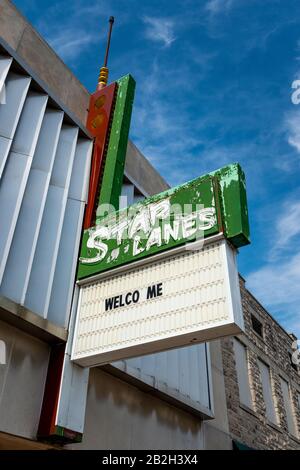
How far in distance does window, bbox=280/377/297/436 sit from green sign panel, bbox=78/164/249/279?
38.4 ft

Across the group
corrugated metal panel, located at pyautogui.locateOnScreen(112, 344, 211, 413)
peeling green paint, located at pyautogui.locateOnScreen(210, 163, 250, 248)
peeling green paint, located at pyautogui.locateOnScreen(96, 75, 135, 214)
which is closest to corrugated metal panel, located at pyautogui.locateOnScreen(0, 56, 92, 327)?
peeling green paint, located at pyautogui.locateOnScreen(96, 75, 135, 214)

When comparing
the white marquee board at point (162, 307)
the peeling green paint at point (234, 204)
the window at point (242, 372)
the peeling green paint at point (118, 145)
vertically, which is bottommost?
the white marquee board at point (162, 307)

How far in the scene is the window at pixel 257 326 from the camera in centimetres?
1536

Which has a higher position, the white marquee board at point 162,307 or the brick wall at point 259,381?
the brick wall at point 259,381

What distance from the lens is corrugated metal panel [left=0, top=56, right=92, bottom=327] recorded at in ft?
20.0

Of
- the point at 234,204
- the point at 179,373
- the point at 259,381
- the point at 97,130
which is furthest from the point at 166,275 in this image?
the point at 259,381

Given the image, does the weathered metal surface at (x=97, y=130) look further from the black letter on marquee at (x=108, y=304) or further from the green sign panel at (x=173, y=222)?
the black letter on marquee at (x=108, y=304)

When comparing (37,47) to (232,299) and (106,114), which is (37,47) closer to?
(106,114)

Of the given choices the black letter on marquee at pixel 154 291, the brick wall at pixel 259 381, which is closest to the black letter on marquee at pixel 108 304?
the black letter on marquee at pixel 154 291

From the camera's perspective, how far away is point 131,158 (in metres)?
10.7

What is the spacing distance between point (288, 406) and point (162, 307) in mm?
12459

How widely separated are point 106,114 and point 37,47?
1801mm

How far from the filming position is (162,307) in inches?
204

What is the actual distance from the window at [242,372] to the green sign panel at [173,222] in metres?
7.88
